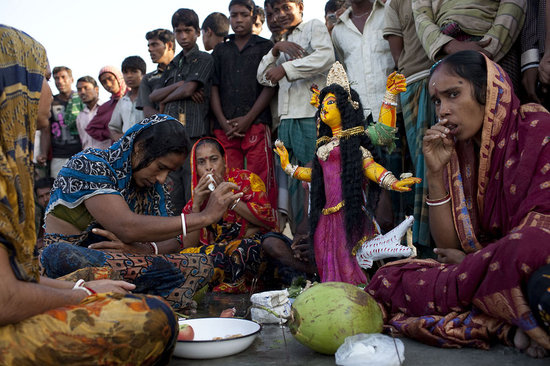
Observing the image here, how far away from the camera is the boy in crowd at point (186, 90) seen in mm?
5762

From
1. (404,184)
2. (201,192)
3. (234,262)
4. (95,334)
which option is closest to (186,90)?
(201,192)

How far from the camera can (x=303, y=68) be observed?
5.14 m

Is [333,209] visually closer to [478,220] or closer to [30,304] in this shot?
[478,220]

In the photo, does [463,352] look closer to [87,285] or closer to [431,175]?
[431,175]

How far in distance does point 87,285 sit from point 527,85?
3301 mm

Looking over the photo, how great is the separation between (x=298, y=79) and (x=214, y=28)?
2101mm

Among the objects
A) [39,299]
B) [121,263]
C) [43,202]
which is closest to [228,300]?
[121,263]

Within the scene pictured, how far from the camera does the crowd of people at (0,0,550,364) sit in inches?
80.3

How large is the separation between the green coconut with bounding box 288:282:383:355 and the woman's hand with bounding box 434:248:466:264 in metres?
0.66

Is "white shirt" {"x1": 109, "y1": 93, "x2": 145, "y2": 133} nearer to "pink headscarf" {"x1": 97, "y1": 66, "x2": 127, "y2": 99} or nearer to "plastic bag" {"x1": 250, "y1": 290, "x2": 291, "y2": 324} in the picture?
"pink headscarf" {"x1": 97, "y1": 66, "x2": 127, "y2": 99}

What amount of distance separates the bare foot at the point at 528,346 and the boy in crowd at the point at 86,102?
678cm

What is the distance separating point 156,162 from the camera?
11.6 ft

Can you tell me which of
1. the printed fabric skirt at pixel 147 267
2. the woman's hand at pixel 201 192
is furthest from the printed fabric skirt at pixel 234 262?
the printed fabric skirt at pixel 147 267

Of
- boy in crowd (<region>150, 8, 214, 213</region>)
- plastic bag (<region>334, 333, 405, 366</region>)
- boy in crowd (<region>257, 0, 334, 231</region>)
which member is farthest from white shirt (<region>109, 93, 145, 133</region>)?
plastic bag (<region>334, 333, 405, 366</region>)
